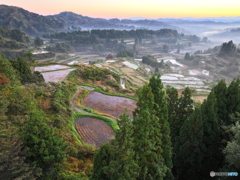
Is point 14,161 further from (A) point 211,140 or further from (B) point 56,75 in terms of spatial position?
(B) point 56,75

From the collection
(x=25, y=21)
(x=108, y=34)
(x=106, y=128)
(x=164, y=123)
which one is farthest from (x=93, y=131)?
(x=25, y=21)

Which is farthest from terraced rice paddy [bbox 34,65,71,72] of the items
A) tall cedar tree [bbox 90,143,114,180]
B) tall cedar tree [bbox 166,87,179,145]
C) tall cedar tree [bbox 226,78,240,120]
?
tall cedar tree [bbox 90,143,114,180]

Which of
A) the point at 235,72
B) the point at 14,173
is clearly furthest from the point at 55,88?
the point at 235,72

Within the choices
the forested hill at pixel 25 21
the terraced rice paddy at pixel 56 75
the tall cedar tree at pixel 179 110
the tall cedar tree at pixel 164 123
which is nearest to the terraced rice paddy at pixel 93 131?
the tall cedar tree at pixel 179 110

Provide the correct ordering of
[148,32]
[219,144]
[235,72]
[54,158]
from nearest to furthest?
[54,158] → [219,144] → [235,72] → [148,32]

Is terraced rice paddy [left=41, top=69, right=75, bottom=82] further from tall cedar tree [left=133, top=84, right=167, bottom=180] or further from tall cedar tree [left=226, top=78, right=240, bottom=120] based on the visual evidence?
tall cedar tree [left=226, top=78, right=240, bottom=120]

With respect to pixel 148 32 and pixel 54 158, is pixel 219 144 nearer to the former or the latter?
pixel 54 158
